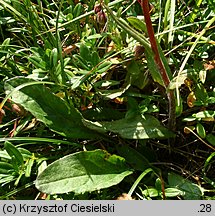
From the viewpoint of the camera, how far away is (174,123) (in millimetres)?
1379

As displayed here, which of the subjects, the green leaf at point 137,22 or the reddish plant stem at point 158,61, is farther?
the green leaf at point 137,22

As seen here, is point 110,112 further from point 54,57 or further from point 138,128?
point 54,57

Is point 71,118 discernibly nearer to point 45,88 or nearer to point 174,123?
point 45,88

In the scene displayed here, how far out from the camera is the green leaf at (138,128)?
1362 millimetres

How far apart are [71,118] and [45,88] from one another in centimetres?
11

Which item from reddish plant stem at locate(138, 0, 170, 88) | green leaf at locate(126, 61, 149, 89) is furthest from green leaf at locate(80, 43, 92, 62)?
reddish plant stem at locate(138, 0, 170, 88)

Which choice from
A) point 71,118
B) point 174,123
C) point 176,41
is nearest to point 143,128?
point 174,123

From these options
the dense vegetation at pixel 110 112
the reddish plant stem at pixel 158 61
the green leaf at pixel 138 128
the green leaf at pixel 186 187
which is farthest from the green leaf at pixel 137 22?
the green leaf at pixel 186 187

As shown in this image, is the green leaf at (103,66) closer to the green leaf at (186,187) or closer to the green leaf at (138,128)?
the green leaf at (138,128)

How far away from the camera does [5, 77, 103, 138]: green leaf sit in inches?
54.1

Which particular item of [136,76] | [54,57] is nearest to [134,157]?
[136,76]

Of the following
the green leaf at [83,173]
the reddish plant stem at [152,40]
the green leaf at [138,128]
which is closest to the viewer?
the reddish plant stem at [152,40]

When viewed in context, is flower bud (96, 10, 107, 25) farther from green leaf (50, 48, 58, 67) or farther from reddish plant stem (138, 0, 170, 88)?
reddish plant stem (138, 0, 170, 88)

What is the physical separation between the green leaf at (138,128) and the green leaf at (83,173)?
74mm
